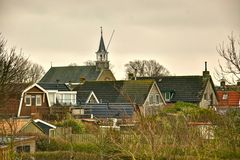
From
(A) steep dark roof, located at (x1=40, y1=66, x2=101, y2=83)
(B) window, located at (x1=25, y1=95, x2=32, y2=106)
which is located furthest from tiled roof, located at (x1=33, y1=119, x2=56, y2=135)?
(A) steep dark roof, located at (x1=40, y1=66, x2=101, y2=83)

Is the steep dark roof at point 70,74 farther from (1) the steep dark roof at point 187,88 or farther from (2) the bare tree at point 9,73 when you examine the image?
(2) the bare tree at point 9,73

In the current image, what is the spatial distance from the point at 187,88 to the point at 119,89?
8.56m

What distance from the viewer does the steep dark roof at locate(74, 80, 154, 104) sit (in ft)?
113

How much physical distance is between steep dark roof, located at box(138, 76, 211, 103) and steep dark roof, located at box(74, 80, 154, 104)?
486 centimetres

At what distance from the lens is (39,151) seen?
1762 centimetres

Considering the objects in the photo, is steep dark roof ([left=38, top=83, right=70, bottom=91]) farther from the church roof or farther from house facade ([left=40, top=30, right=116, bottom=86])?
house facade ([left=40, top=30, right=116, bottom=86])

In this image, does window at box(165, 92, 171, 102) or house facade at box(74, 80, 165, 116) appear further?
window at box(165, 92, 171, 102)

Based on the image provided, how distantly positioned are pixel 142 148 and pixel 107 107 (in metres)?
17.1

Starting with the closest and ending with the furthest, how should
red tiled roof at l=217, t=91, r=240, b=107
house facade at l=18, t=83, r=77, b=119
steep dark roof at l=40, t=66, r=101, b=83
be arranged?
house facade at l=18, t=83, r=77, b=119
red tiled roof at l=217, t=91, r=240, b=107
steep dark roof at l=40, t=66, r=101, b=83

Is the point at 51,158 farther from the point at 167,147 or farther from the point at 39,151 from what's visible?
the point at 167,147

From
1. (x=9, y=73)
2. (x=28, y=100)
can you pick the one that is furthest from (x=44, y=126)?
(x=28, y=100)

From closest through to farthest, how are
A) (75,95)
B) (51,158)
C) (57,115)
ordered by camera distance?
(51,158) < (57,115) < (75,95)

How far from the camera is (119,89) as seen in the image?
33.2 meters

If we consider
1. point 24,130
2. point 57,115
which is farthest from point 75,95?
point 24,130
